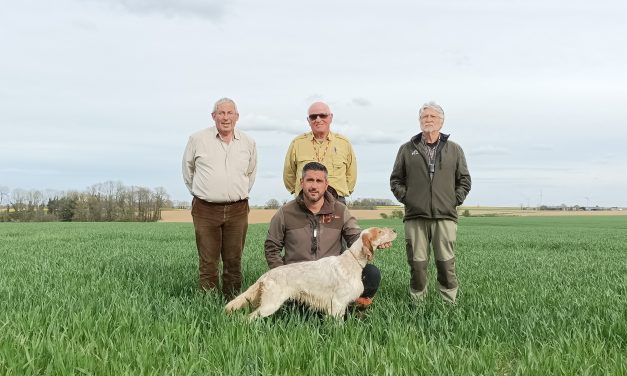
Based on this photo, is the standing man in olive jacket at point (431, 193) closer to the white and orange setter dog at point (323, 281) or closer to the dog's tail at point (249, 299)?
the white and orange setter dog at point (323, 281)

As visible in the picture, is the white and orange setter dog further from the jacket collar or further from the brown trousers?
the jacket collar

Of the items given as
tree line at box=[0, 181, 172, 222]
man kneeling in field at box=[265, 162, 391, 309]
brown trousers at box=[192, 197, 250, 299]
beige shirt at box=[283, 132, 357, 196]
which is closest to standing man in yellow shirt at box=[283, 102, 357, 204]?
beige shirt at box=[283, 132, 357, 196]

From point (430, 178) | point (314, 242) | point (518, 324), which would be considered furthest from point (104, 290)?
point (518, 324)

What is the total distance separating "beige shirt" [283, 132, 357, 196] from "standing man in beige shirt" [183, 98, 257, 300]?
667 mm

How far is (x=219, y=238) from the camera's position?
6.79m

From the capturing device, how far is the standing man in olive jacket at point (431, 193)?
6.46 meters

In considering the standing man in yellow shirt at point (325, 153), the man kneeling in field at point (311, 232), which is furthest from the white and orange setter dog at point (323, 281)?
the standing man in yellow shirt at point (325, 153)

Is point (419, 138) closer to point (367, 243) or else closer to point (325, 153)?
point (325, 153)

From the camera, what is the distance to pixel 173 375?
11.1 ft

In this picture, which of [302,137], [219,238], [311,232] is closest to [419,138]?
[302,137]

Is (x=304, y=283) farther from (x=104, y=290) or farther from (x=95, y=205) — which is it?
(x=95, y=205)

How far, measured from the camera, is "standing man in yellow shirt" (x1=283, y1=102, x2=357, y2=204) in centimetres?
627

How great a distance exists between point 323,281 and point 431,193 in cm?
A: 219

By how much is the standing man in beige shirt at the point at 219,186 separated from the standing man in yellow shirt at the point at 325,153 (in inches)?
27.5
